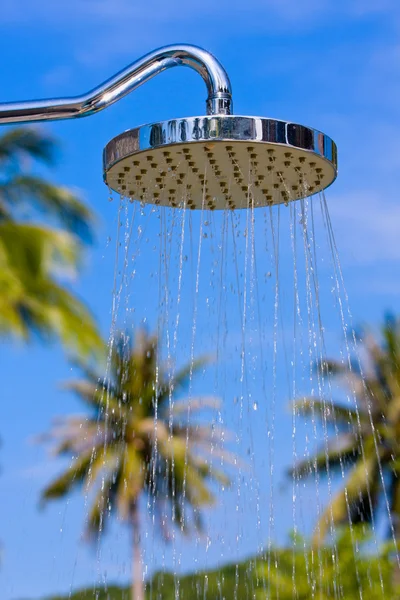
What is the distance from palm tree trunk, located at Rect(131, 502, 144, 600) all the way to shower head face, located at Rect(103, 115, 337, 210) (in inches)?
532

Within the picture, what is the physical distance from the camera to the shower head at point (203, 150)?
153 centimetres

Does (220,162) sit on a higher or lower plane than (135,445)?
lower

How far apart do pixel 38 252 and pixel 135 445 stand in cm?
546

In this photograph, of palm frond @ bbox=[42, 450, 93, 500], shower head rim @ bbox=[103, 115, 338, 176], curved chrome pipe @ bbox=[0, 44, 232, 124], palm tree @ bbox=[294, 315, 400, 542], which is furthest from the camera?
palm frond @ bbox=[42, 450, 93, 500]

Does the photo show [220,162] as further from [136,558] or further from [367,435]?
[136,558]

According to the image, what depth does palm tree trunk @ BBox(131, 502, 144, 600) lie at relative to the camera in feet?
49.9

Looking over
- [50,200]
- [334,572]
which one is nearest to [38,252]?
[50,200]

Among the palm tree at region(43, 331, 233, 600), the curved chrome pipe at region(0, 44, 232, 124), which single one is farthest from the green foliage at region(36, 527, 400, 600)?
the curved chrome pipe at region(0, 44, 232, 124)

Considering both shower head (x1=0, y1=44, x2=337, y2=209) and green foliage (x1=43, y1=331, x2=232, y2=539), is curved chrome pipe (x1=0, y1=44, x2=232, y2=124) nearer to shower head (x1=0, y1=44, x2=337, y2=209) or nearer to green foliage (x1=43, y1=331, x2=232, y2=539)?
shower head (x1=0, y1=44, x2=337, y2=209)

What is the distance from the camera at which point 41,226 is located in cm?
1097

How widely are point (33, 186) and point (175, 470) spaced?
5656 millimetres

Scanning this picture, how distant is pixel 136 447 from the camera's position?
15578 mm

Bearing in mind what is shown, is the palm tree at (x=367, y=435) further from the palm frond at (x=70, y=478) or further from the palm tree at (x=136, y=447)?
the palm frond at (x=70, y=478)

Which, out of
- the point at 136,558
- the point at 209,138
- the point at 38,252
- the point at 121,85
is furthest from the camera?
the point at 136,558
